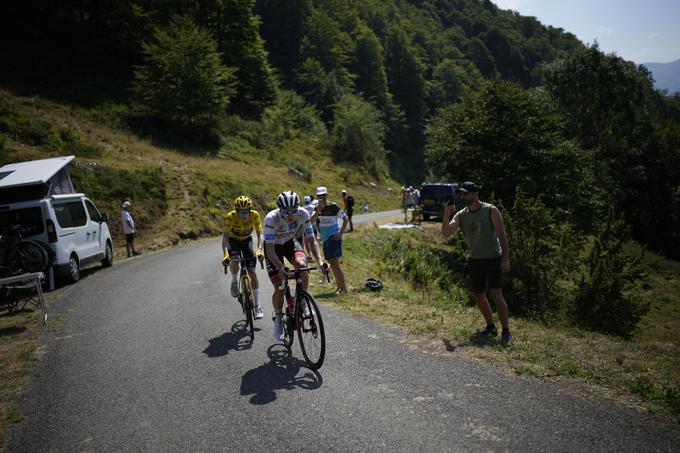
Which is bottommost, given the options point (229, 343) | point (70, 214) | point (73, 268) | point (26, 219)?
point (73, 268)

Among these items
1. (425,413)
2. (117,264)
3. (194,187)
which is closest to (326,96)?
(194,187)

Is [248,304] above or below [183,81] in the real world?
below

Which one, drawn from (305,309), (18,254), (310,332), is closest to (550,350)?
(310,332)

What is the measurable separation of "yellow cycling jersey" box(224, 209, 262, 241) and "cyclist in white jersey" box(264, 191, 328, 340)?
151 cm

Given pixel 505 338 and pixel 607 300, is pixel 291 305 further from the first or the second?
pixel 607 300

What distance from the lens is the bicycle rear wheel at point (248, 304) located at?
730 cm

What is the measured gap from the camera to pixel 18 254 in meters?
11.1

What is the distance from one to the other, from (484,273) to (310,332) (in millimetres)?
2754

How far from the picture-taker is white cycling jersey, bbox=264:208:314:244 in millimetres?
6418

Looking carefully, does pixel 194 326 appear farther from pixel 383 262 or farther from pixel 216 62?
pixel 216 62

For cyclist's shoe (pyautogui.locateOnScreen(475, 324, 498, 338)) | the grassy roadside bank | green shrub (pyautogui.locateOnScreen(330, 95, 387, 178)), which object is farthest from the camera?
green shrub (pyautogui.locateOnScreen(330, 95, 387, 178))

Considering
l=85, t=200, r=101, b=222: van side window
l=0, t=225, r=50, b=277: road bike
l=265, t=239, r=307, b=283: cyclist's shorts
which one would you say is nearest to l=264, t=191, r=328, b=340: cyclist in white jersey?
l=265, t=239, r=307, b=283: cyclist's shorts

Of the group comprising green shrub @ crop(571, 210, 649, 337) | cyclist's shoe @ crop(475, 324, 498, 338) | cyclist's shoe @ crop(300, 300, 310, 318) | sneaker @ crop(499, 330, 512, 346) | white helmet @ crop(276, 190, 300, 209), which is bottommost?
green shrub @ crop(571, 210, 649, 337)

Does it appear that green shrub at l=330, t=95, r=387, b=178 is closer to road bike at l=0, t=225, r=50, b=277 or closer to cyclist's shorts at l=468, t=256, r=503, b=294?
road bike at l=0, t=225, r=50, b=277
